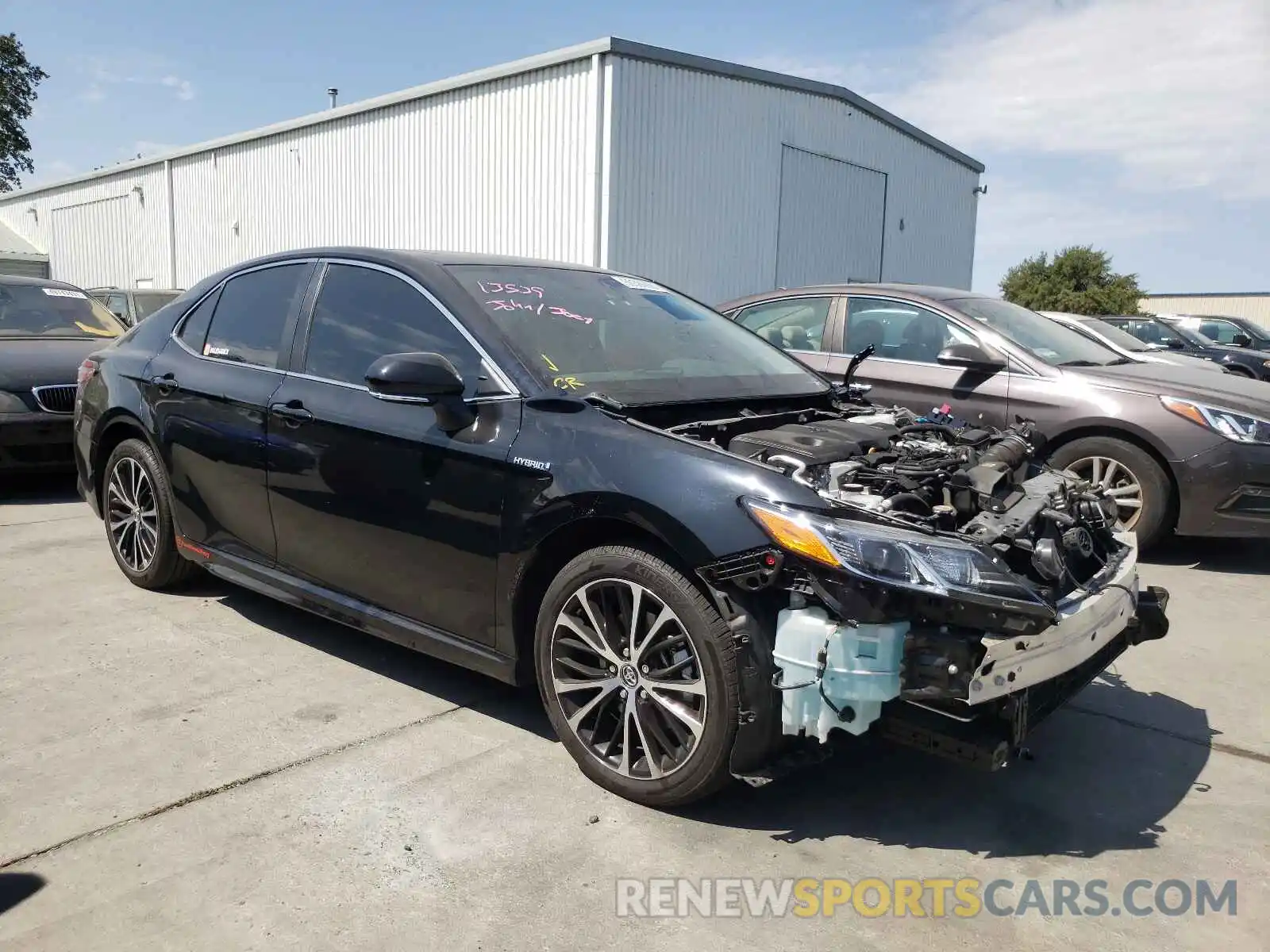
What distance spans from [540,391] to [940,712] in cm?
155

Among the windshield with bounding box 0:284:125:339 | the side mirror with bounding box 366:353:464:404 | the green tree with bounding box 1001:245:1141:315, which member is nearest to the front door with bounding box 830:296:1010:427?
the side mirror with bounding box 366:353:464:404

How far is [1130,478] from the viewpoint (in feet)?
19.0

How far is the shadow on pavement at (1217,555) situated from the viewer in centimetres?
591

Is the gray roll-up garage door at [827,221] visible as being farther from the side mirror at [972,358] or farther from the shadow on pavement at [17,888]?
the shadow on pavement at [17,888]

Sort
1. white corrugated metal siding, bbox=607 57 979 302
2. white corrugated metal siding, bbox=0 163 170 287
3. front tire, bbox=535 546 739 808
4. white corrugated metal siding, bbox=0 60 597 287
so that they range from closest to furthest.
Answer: front tire, bbox=535 546 739 808, white corrugated metal siding, bbox=607 57 979 302, white corrugated metal siding, bbox=0 60 597 287, white corrugated metal siding, bbox=0 163 170 287

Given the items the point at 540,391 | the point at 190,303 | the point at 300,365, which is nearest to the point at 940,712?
the point at 540,391

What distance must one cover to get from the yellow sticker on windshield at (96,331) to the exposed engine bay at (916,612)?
7129 mm

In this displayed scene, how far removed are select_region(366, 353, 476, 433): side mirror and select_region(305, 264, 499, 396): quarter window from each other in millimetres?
90

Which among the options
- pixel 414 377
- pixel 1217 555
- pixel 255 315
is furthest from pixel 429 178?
pixel 414 377

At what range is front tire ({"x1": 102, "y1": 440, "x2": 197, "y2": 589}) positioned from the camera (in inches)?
183

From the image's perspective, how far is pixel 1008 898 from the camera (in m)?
2.54

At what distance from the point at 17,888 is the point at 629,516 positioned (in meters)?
1.82

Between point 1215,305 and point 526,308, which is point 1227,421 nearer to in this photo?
point 526,308

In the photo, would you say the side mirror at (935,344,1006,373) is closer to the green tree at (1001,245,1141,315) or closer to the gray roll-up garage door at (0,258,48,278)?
the gray roll-up garage door at (0,258,48,278)
